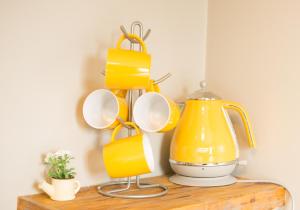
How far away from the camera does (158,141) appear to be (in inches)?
61.3

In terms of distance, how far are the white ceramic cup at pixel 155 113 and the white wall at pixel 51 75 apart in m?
0.15

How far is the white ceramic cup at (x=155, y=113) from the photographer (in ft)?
4.22

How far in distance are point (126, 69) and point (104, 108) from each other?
0.55ft

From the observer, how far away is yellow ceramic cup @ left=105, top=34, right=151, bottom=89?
1.21 meters

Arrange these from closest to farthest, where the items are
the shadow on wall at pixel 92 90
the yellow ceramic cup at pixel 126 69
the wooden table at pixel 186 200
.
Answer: the wooden table at pixel 186 200, the yellow ceramic cup at pixel 126 69, the shadow on wall at pixel 92 90

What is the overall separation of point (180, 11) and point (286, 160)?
0.65 metres

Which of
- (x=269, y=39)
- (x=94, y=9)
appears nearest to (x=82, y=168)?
(x=94, y=9)

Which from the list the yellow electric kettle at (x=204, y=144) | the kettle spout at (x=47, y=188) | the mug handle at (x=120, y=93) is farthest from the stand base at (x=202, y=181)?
the kettle spout at (x=47, y=188)

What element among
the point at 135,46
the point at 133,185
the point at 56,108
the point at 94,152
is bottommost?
the point at 133,185

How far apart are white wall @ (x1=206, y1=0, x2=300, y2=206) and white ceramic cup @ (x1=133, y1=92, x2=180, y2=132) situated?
36cm

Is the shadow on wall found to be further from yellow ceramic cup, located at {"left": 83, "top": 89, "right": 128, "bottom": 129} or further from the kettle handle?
the kettle handle

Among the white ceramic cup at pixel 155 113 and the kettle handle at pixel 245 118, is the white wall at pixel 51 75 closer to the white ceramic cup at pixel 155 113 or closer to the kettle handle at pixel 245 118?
the white ceramic cup at pixel 155 113

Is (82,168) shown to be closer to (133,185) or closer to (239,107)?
(133,185)

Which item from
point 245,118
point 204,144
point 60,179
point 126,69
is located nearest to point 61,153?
point 60,179
